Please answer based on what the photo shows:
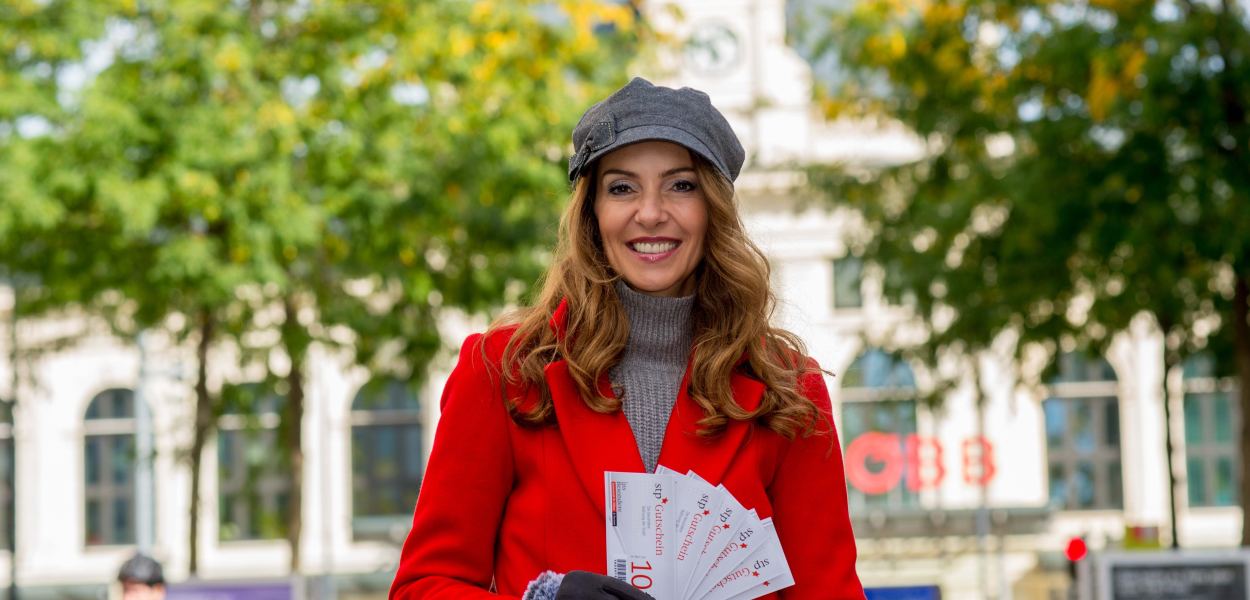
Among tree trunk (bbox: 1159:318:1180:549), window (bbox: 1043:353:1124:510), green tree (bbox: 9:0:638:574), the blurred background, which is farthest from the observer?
window (bbox: 1043:353:1124:510)

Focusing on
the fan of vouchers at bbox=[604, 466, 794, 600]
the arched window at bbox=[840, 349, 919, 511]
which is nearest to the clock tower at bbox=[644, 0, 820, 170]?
the arched window at bbox=[840, 349, 919, 511]

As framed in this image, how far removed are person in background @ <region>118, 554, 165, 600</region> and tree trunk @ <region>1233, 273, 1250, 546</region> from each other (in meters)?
8.21

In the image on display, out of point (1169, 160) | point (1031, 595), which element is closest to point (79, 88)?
point (1169, 160)

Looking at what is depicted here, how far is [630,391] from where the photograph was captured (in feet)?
8.23

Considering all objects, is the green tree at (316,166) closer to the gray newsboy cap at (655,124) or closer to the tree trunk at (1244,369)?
the tree trunk at (1244,369)

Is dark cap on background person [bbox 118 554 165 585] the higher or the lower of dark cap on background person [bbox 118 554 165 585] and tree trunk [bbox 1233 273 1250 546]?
the lower

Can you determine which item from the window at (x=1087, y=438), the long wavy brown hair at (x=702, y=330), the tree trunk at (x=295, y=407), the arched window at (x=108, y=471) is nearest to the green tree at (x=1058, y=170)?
the tree trunk at (x=295, y=407)

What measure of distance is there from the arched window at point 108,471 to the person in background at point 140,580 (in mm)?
35674

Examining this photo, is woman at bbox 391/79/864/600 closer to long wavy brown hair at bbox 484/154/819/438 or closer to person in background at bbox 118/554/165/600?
long wavy brown hair at bbox 484/154/819/438

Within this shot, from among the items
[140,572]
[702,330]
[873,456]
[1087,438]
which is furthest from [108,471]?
[702,330]

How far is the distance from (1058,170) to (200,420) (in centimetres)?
859

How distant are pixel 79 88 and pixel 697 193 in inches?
544

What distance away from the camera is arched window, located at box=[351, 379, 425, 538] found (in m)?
42.5

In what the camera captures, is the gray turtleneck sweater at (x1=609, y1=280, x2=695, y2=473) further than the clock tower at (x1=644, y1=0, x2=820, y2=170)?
No
